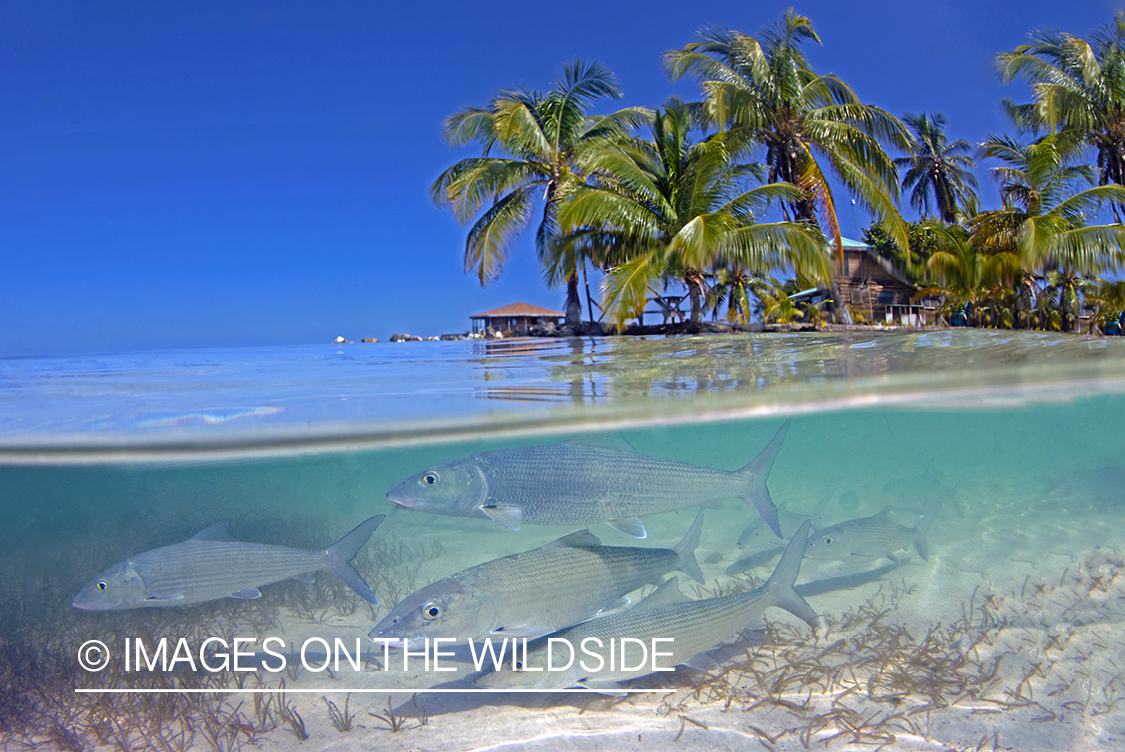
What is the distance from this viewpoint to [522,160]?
2456 cm

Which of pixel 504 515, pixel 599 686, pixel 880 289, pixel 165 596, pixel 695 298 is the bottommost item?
pixel 599 686

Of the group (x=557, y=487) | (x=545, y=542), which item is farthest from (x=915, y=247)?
(x=557, y=487)

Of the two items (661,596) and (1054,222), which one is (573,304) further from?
(661,596)

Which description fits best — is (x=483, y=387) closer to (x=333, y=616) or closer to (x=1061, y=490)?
(x=333, y=616)

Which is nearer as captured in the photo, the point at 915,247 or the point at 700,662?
the point at 700,662

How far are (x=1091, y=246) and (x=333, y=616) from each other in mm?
24693

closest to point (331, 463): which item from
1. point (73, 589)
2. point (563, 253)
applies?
point (73, 589)

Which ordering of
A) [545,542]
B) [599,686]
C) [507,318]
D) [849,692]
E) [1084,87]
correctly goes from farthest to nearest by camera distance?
[507,318] → [1084,87] → [545,542] → [849,692] → [599,686]

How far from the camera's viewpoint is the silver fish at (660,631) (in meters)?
3.96

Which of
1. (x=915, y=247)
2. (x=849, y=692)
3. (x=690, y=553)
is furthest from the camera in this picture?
(x=915, y=247)

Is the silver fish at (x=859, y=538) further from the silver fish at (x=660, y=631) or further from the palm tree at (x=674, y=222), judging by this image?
the palm tree at (x=674, y=222)

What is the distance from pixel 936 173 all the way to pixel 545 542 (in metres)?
45.7

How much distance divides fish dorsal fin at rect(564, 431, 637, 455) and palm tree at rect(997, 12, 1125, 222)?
27.5 m

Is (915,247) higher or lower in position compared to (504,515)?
higher
